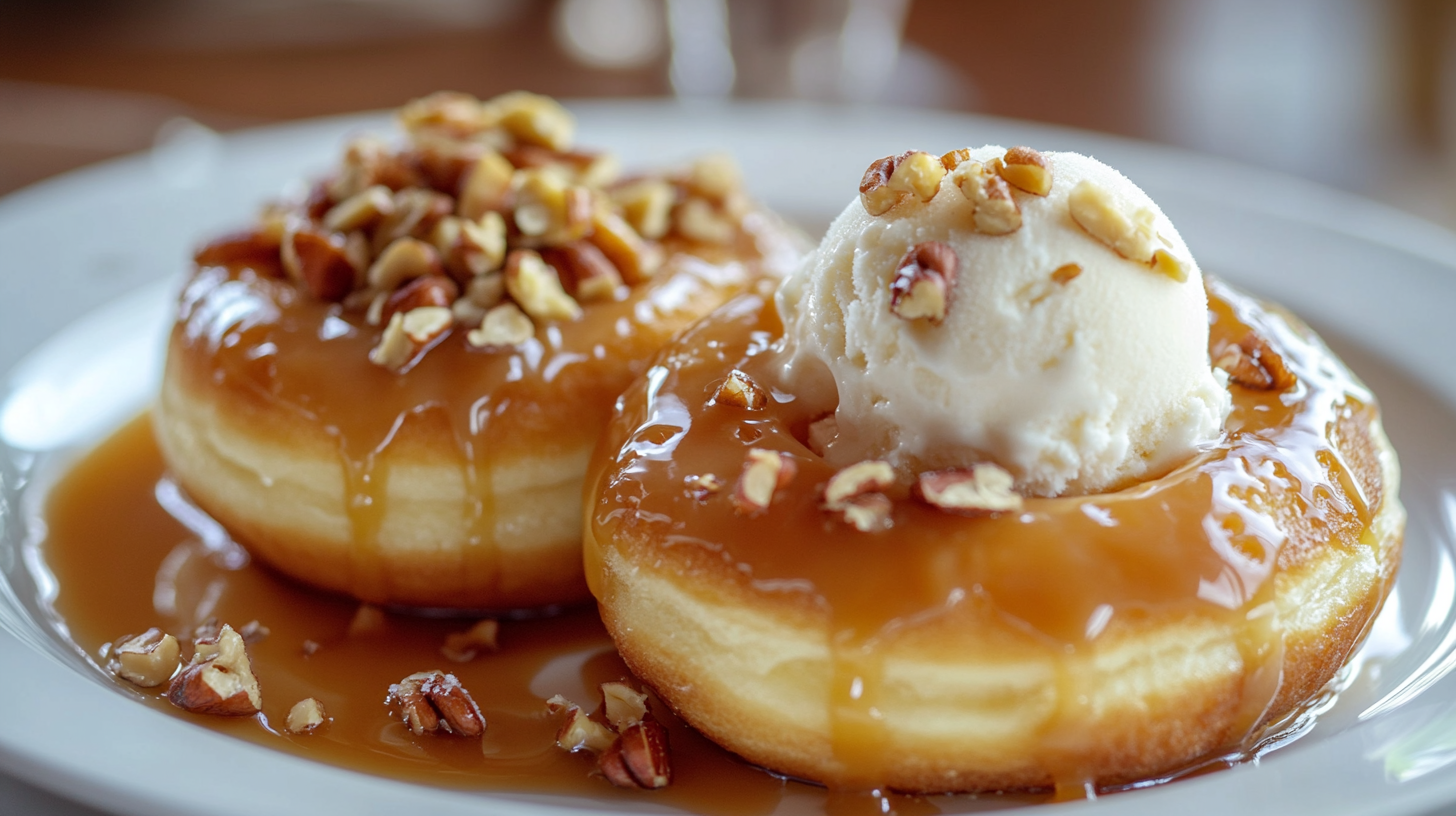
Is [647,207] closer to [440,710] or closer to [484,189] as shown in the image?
[484,189]

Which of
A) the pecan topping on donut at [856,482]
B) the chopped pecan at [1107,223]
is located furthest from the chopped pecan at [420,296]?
the chopped pecan at [1107,223]

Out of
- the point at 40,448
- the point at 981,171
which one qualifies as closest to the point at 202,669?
the point at 40,448

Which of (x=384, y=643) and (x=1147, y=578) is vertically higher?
(x=1147, y=578)

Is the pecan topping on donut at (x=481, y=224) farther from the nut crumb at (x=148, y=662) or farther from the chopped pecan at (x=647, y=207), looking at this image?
the nut crumb at (x=148, y=662)

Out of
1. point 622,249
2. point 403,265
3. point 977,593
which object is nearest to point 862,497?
point 977,593

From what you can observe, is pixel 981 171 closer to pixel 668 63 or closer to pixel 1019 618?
pixel 1019 618

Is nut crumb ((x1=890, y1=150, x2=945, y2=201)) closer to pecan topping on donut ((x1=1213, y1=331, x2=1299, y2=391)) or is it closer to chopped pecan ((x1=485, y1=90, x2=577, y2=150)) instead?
pecan topping on donut ((x1=1213, y1=331, x2=1299, y2=391))
